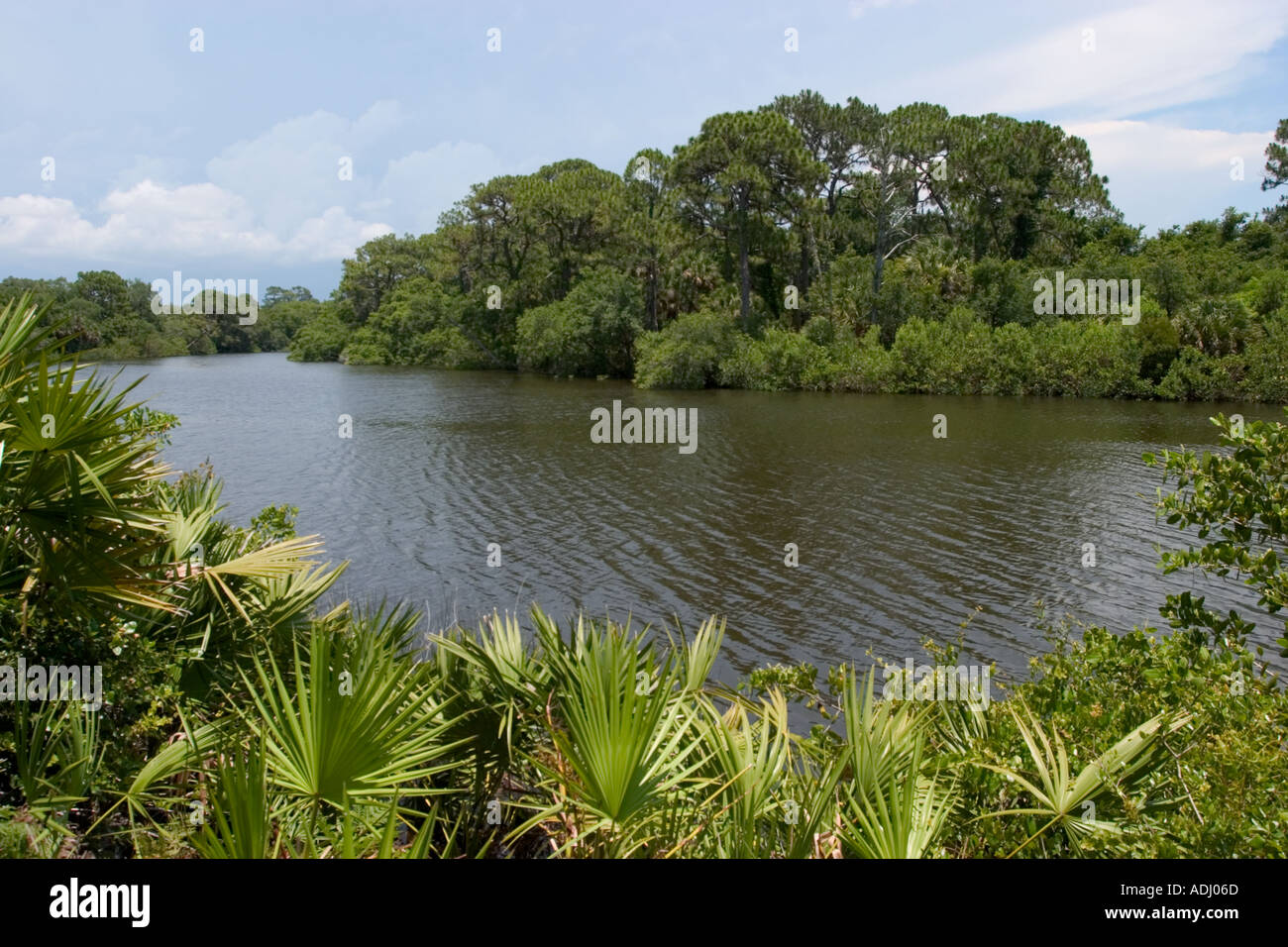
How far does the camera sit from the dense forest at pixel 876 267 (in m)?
39.8

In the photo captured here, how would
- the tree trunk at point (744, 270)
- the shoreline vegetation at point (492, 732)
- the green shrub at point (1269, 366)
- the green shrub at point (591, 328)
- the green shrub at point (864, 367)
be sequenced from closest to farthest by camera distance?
the shoreline vegetation at point (492, 732), the green shrub at point (1269, 366), the green shrub at point (864, 367), the tree trunk at point (744, 270), the green shrub at point (591, 328)

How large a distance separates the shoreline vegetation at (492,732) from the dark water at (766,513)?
679cm

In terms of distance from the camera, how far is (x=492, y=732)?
4.62 meters

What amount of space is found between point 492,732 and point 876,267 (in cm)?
4767

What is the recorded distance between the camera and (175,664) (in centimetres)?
496

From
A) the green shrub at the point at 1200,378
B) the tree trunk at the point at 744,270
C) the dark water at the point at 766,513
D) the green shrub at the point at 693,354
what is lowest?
the dark water at the point at 766,513

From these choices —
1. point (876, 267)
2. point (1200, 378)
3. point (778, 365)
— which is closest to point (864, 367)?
point (778, 365)

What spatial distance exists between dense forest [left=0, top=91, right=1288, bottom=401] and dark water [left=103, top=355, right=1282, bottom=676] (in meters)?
4.32

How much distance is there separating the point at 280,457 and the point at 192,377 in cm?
4159

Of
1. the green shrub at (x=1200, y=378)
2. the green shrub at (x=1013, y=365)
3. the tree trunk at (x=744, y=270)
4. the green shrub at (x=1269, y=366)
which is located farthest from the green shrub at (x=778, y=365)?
the green shrub at (x=1269, y=366)

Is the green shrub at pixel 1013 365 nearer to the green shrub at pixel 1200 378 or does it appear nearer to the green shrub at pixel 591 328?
the green shrub at pixel 1200 378

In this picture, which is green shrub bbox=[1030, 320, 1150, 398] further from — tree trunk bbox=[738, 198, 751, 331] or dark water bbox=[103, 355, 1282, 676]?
tree trunk bbox=[738, 198, 751, 331]

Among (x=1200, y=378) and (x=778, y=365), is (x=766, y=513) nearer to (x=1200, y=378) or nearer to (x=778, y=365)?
(x=778, y=365)
